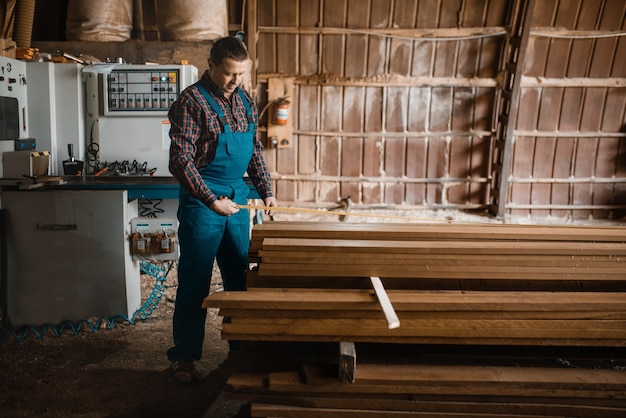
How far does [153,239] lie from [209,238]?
101 cm

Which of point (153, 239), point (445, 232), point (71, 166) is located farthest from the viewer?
point (71, 166)

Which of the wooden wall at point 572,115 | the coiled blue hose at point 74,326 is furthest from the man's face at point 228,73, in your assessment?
the wooden wall at point 572,115

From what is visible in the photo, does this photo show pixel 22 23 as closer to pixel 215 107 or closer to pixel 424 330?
pixel 215 107

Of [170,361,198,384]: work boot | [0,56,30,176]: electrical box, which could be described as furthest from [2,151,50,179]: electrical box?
[170,361,198,384]: work boot

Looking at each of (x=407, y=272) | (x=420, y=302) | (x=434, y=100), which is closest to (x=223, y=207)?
(x=407, y=272)

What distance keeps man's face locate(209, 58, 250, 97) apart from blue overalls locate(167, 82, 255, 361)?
0.29ft

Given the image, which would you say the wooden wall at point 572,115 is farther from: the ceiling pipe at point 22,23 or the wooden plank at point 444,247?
the ceiling pipe at point 22,23

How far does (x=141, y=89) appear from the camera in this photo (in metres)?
4.11

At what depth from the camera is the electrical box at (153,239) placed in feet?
11.0

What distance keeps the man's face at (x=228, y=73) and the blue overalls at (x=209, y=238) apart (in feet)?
0.29

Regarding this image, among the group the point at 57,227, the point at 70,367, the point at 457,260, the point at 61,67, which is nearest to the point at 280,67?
the point at 61,67

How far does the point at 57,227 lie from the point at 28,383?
0.96 m

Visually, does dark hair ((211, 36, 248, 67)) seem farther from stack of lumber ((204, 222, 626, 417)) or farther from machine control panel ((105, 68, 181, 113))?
machine control panel ((105, 68, 181, 113))

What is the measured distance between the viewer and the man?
2410 mm
